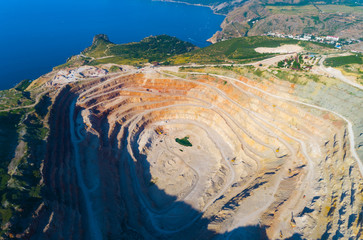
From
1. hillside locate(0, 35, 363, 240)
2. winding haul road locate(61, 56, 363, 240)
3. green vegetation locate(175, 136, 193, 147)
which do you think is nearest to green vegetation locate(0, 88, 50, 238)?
hillside locate(0, 35, 363, 240)

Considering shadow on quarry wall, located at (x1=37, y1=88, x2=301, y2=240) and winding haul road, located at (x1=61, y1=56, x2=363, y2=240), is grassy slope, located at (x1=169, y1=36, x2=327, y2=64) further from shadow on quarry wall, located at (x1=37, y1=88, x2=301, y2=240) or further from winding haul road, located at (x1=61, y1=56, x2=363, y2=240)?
shadow on quarry wall, located at (x1=37, y1=88, x2=301, y2=240)

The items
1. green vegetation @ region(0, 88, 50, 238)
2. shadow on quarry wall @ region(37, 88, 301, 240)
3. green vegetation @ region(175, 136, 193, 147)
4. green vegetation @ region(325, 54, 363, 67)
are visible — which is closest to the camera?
green vegetation @ region(0, 88, 50, 238)

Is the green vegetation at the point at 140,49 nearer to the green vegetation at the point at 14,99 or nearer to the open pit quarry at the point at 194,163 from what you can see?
the open pit quarry at the point at 194,163

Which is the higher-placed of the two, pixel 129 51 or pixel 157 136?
pixel 129 51

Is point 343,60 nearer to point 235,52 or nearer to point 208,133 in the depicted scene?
point 235,52

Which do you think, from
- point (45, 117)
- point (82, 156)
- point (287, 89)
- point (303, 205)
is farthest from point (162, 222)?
point (287, 89)

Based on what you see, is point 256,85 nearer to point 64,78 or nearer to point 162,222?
point 162,222
